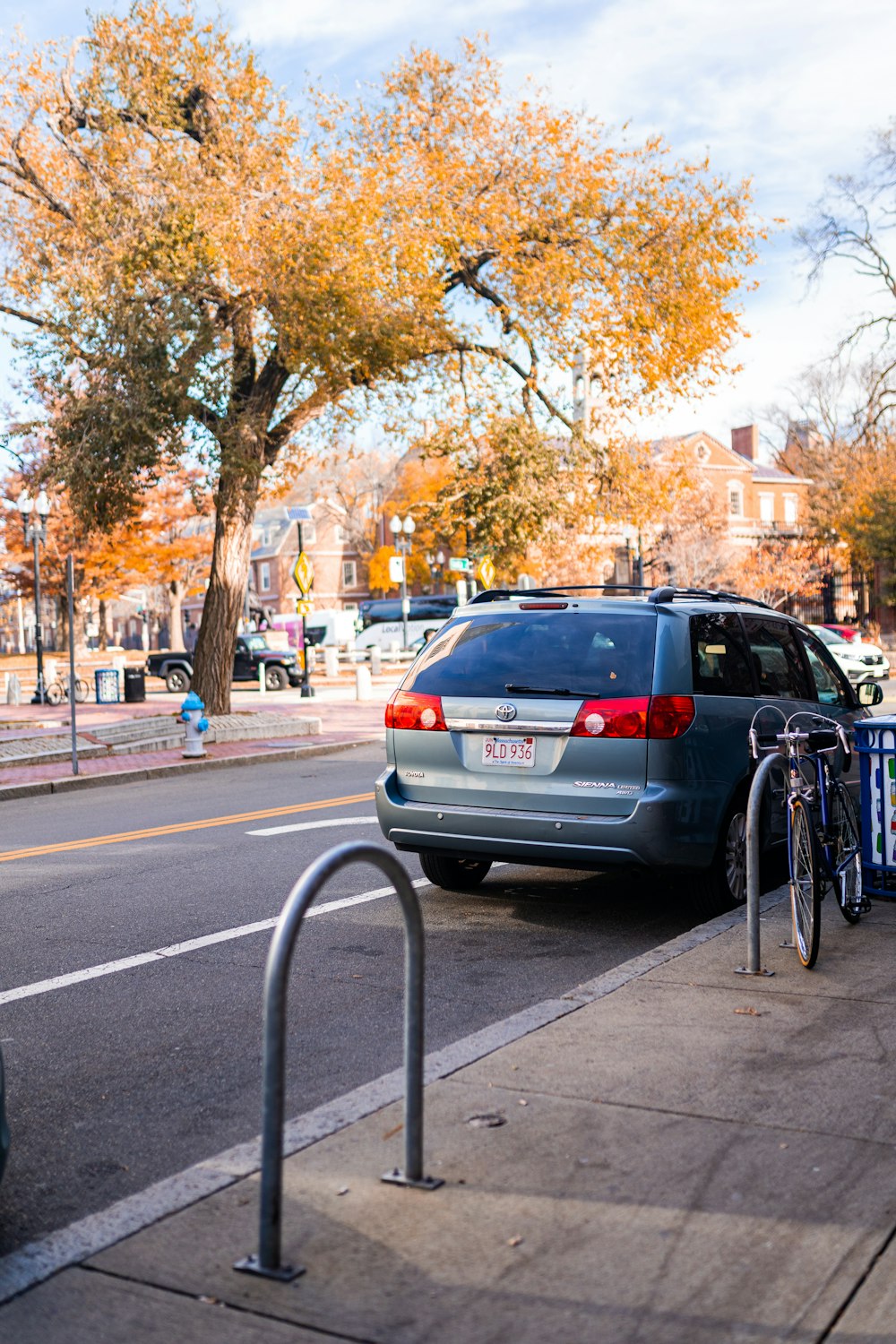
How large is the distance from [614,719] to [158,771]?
11.2 metres

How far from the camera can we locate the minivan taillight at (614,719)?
6898 millimetres

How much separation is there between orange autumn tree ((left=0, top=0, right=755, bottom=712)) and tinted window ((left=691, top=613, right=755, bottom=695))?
13.6 meters

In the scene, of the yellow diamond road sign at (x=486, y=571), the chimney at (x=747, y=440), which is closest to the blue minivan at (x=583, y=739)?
the yellow diamond road sign at (x=486, y=571)

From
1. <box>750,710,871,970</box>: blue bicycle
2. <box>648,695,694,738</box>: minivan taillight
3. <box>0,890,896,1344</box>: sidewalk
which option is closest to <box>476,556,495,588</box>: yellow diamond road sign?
<box>750,710,871,970</box>: blue bicycle

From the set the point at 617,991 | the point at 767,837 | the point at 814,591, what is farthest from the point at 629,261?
the point at 814,591

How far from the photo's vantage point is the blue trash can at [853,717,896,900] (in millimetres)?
6570

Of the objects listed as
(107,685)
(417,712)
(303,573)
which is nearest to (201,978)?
(417,712)

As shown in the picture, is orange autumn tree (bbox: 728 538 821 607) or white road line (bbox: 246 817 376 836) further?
orange autumn tree (bbox: 728 538 821 607)

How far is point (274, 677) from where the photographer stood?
132ft

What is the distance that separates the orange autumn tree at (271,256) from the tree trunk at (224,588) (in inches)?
2.2

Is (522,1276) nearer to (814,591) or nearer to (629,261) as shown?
(629,261)

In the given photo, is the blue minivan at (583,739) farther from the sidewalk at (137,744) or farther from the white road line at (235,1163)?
the sidewalk at (137,744)

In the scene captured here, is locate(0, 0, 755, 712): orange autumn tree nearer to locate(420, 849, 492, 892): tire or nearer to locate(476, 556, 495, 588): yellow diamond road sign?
locate(476, 556, 495, 588): yellow diamond road sign

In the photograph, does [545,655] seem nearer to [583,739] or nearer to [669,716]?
[583,739]
